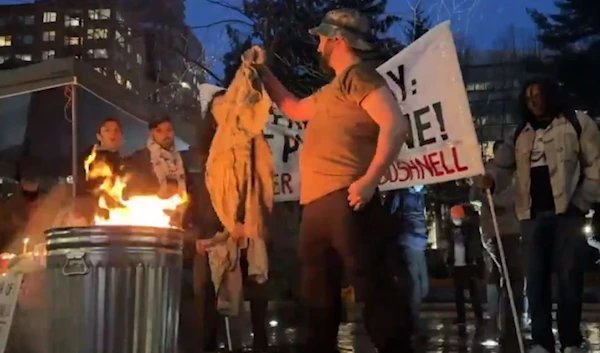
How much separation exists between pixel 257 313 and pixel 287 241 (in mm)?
9294

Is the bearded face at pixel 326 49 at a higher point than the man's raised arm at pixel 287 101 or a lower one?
higher

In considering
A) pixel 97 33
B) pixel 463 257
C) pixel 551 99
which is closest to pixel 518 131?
pixel 551 99

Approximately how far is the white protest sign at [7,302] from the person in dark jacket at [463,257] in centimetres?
587

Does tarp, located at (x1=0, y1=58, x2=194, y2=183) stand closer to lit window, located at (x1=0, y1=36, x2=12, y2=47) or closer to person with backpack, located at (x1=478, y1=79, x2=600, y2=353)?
person with backpack, located at (x1=478, y1=79, x2=600, y2=353)

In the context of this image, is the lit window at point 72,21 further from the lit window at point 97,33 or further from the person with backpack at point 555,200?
the person with backpack at point 555,200

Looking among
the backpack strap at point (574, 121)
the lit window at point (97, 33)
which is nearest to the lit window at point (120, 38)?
the lit window at point (97, 33)

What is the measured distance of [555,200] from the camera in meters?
6.06

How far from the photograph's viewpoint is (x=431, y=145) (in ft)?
22.6

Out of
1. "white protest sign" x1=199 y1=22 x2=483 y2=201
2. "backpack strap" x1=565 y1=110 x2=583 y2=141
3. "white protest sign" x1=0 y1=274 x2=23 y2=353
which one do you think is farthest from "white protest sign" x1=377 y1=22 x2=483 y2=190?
"white protest sign" x1=0 y1=274 x2=23 y2=353

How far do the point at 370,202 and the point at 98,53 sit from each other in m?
26.4

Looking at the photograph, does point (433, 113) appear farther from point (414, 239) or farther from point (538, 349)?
point (414, 239)

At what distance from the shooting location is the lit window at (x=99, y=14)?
27875 mm

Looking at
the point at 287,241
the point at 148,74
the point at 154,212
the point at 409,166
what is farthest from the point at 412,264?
the point at 148,74

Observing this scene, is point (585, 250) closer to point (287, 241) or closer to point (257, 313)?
point (257, 313)
